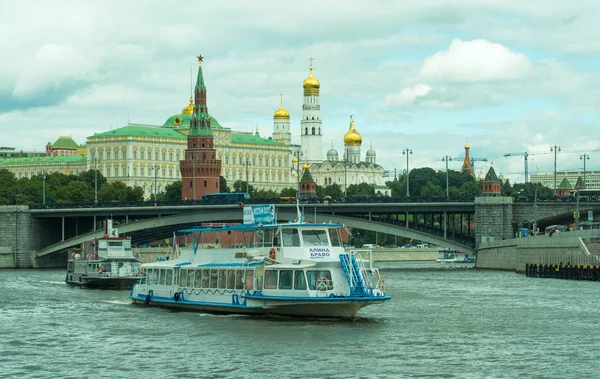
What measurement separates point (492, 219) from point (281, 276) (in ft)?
200

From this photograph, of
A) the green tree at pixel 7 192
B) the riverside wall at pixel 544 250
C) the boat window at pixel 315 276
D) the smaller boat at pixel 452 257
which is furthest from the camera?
the green tree at pixel 7 192

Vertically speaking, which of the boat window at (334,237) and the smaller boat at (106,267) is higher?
the boat window at (334,237)

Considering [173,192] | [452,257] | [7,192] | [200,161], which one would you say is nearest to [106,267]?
[452,257]

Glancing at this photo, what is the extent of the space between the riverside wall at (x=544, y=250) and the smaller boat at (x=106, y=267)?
29.4 metres

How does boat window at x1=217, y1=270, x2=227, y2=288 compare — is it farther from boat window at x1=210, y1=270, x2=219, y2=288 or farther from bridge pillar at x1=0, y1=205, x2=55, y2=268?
bridge pillar at x1=0, y1=205, x2=55, y2=268

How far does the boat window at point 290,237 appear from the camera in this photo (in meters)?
60.2

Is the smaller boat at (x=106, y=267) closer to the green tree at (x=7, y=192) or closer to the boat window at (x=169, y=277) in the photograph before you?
the boat window at (x=169, y=277)

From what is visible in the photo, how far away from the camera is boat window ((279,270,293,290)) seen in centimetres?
5906

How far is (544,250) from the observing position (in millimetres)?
97812

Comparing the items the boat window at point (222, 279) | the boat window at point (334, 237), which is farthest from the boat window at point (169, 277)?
the boat window at point (334, 237)

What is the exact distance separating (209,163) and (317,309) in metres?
122

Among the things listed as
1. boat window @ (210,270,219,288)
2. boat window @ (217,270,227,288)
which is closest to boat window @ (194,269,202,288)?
boat window @ (210,270,219,288)

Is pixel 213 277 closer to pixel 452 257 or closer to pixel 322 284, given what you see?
pixel 322 284

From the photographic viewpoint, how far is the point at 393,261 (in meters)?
162
